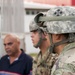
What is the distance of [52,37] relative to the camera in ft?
6.72

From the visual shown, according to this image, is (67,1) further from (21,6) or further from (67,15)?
(67,15)

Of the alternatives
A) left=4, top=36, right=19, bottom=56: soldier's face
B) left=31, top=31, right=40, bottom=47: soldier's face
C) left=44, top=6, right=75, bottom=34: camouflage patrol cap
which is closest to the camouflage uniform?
left=44, top=6, right=75, bottom=34: camouflage patrol cap

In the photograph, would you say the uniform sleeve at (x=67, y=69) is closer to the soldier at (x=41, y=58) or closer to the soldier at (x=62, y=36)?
the soldier at (x=62, y=36)

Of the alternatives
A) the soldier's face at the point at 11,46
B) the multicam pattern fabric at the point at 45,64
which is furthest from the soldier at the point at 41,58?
the soldier's face at the point at 11,46

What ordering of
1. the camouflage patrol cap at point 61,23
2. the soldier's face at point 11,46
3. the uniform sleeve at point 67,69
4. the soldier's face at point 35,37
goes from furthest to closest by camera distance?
the soldier's face at point 11,46
the soldier's face at point 35,37
the camouflage patrol cap at point 61,23
the uniform sleeve at point 67,69

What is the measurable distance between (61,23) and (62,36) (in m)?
0.08

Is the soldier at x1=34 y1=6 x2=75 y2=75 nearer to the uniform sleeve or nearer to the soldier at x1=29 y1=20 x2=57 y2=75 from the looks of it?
the uniform sleeve

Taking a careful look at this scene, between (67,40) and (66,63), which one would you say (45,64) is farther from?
(66,63)

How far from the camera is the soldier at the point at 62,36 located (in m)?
1.86

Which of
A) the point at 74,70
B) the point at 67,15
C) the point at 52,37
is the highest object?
the point at 67,15

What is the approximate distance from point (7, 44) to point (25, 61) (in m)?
0.42

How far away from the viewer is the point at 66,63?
1.83 meters

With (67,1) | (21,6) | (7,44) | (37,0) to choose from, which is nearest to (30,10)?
(37,0)

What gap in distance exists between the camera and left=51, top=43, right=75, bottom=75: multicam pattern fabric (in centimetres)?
180
